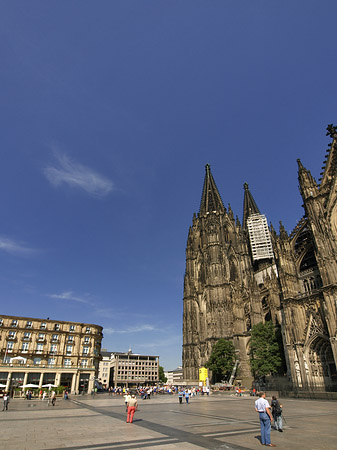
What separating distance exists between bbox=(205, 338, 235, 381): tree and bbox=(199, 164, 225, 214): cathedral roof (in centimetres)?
3688

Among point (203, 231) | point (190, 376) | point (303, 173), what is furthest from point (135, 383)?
point (303, 173)

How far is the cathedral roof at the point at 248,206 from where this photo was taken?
87.0 meters

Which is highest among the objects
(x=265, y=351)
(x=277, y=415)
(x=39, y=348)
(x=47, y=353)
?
(x=39, y=348)

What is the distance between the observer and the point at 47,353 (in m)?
50.8

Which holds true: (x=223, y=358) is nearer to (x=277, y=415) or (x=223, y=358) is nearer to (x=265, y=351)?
(x=265, y=351)

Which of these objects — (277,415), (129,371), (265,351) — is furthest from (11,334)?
(129,371)

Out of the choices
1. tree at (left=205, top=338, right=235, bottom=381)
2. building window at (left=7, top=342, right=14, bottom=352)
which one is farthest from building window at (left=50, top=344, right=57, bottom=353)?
tree at (left=205, top=338, right=235, bottom=381)

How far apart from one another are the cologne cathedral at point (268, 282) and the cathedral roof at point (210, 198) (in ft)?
1.03

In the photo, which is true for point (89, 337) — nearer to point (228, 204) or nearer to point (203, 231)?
point (203, 231)

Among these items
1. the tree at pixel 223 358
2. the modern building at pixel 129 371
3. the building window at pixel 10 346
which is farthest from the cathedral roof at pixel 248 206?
the modern building at pixel 129 371

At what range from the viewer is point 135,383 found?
118562mm

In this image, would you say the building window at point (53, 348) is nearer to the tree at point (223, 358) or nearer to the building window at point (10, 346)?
the building window at point (10, 346)

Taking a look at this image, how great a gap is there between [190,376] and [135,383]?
71746 millimetres

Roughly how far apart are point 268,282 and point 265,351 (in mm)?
15889
